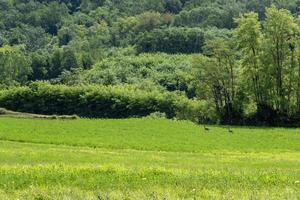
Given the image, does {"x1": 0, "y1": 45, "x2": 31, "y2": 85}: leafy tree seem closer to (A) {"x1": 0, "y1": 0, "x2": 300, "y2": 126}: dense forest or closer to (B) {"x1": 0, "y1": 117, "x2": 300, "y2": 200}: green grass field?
(A) {"x1": 0, "y1": 0, "x2": 300, "y2": 126}: dense forest

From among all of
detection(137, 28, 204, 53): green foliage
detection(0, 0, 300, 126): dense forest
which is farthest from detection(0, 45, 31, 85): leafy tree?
detection(137, 28, 204, 53): green foliage

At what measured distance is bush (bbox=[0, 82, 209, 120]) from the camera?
99125 millimetres

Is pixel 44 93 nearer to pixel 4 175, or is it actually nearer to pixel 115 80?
pixel 115 80

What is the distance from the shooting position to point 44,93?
10344 cm

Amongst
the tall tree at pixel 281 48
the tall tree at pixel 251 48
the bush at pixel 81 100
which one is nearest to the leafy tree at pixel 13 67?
the bush at pixel 81 100

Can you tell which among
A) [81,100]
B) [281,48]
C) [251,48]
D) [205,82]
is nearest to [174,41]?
[81,100]

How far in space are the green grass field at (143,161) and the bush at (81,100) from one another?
35022 mm

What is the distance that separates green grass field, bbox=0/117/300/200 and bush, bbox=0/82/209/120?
35.0 metres

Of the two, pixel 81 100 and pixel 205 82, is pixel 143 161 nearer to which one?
pixel 205 82

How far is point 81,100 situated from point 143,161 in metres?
72.5

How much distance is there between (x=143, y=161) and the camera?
31422 millimetres

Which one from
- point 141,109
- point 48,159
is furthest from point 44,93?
point 48,159

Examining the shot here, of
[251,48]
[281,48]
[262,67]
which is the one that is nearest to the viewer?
[281,48]

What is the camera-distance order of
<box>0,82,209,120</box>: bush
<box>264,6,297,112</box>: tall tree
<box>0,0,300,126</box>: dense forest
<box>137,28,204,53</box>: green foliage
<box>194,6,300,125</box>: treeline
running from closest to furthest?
<box>264,6,297,112</box>: tall tree
<box>194,6,300,125</box>: treeline
<box>0,0,300,126</box>: dense forest
<box>0,82,209,120</box>: bush
<box>137,28,204,53</box>: green foliage
